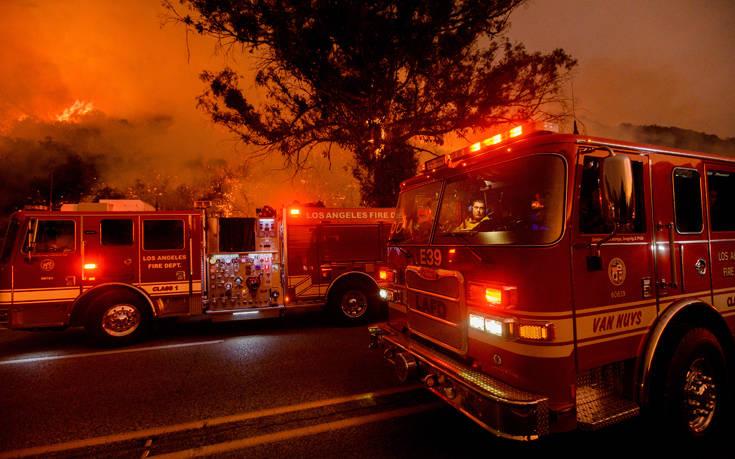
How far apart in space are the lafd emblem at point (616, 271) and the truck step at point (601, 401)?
0.68m

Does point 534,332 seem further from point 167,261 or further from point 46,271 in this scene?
point 46,271

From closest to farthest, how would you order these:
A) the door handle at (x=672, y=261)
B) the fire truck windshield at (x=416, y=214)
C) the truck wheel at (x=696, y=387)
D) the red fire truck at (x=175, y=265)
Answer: the truck wheel at (x=696, y=387) < the door handle at (x=672, y=261) < the fire truck windshield at (x=416, y=214) < the red fire truck at (x=175, y=265)

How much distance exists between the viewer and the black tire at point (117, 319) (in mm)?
6766

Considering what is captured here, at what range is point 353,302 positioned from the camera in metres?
8.43

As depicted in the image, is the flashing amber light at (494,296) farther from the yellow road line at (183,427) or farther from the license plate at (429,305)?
the yellow road line at (183,427)

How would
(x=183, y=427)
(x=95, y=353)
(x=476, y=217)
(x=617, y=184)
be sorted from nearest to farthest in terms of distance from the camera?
(x=617, y=184), (x=476, y=217), (x=183, y=427), (x=95, y=353)

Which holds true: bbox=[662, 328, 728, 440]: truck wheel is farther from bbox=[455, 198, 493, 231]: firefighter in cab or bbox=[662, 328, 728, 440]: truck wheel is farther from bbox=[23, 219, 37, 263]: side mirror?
bbox=[23, 219, 37, 263]: side mirror

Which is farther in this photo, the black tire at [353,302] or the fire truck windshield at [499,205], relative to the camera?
the black tire at [353,302]

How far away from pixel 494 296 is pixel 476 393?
691 mm

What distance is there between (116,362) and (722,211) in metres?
7.93

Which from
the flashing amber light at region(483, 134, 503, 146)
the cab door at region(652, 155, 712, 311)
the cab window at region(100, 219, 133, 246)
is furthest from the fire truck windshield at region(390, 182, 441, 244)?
the cab window at region(100, 219, 133, 246)

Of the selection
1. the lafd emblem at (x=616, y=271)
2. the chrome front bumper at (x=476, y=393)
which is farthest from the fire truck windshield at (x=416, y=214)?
the lafd emblem at (x=616, y=271)

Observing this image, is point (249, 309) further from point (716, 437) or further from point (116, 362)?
point (716, 437)

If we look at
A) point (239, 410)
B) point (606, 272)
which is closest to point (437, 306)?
point (606, 272)
